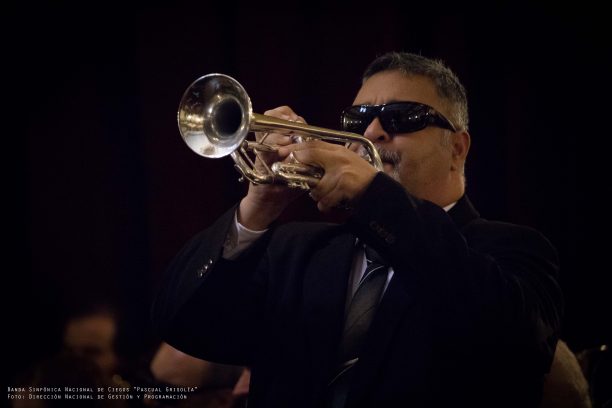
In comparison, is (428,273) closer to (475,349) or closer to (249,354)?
(475,349)

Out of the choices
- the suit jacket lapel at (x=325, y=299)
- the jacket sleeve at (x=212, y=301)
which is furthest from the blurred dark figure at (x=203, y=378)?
the suit jacket lapel at (x=325, y=299)

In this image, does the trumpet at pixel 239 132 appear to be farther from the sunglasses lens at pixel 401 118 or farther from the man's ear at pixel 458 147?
the man's ear at pixel 458 147

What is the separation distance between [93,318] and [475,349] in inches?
101

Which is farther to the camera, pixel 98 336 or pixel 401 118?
pixel 98 336

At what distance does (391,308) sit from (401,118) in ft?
2.28

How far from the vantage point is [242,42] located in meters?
3.67

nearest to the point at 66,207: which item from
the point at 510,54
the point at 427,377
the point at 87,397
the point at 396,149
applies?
the point at 87,397

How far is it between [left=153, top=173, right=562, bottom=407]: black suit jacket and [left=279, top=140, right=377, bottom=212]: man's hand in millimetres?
36

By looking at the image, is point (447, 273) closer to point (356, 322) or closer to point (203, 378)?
point (356, 322)

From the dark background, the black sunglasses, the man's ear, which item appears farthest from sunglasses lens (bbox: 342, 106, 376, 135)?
the dark background

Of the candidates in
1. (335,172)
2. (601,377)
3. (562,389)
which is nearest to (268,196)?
(335,172)

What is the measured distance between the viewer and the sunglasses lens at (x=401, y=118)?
2.05 metres

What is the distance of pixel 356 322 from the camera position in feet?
5.82

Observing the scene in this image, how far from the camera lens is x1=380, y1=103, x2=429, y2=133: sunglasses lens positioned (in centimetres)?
205
